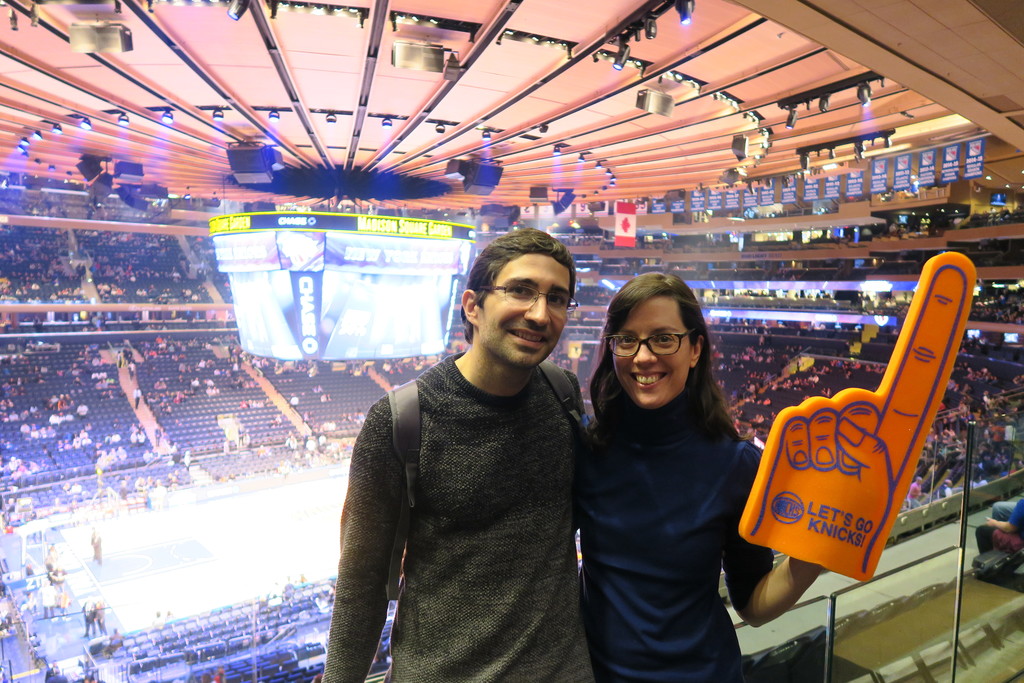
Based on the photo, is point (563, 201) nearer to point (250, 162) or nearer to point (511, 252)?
point (250, 162)

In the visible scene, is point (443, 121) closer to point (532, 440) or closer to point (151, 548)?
point (532, 440)

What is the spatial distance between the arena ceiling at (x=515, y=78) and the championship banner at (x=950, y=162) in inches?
6.8

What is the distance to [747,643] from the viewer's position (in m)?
2.12

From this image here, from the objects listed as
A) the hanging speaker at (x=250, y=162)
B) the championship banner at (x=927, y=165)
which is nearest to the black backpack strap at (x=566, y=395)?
the hanging speaker at (x=250, y=162)

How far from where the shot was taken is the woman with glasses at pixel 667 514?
4.38ft

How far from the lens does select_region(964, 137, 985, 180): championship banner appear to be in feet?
23.3

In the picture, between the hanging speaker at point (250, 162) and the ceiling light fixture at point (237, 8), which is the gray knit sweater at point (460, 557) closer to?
the ceiling light fixture at point (237, 8)

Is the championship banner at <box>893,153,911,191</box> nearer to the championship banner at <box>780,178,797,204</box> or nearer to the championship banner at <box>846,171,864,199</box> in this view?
the championship banner at <box>780,178,797,204</box>

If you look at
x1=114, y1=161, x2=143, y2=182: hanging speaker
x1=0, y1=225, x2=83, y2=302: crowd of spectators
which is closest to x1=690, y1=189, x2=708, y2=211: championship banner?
x1=114, y1=161, x2=143, y2=182: hanging speaker

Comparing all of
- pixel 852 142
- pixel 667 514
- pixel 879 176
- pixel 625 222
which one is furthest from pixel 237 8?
pixel 625 222

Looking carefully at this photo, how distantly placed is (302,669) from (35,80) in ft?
19.8

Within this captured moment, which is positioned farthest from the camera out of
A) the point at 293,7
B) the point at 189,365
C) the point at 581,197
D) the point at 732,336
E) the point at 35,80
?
the point at 732,336

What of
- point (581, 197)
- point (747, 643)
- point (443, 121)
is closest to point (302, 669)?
point (443, 121)

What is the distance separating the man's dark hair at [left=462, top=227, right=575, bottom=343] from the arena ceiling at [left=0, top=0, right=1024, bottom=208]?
2.19 metres
